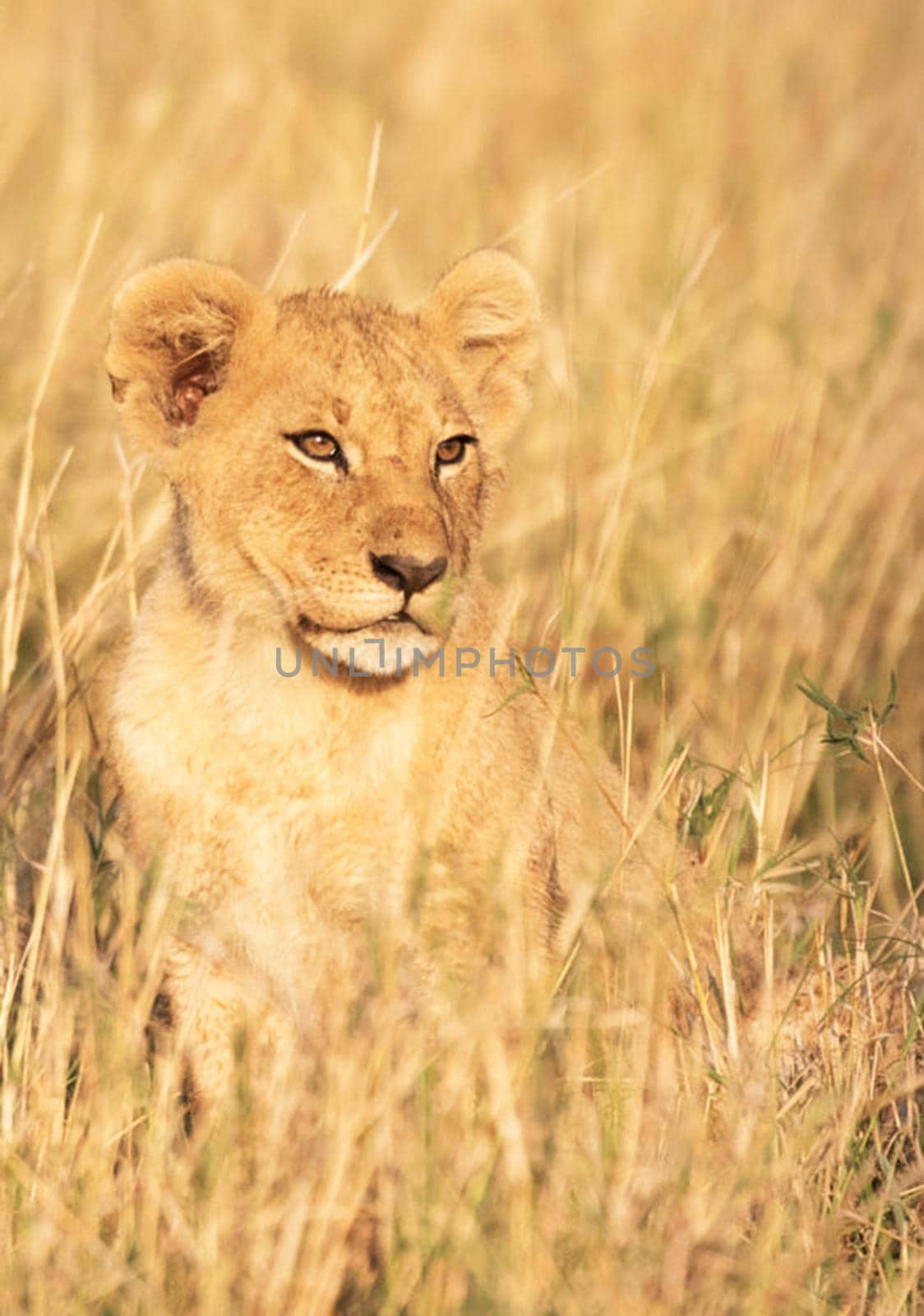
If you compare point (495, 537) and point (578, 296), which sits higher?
point (578, 296)

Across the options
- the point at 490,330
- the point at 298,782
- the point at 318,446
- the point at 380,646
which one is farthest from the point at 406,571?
the point at 490,330

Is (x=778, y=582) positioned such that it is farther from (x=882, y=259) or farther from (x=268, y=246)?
(x=268, y=246)

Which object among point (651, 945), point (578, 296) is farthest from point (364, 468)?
point (578, 296)

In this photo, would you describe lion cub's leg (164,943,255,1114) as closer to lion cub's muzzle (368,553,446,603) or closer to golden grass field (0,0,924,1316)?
golden grass field (0,0,924,1316)

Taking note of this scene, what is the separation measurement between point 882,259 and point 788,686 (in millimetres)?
2598

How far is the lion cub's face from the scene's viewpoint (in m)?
3.77

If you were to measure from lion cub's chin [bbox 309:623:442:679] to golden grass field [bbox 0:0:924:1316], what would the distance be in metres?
0.36

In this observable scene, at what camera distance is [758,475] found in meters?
6.71

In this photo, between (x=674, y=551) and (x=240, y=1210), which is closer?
(x=240, y=1210)

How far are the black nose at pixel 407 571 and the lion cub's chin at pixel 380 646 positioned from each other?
0.29 feet

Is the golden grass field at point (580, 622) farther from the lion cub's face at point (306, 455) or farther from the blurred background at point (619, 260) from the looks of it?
the lion cub's face at point (306, 455)

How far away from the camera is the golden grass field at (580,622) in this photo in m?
3.12

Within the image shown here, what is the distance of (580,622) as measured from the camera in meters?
4.20

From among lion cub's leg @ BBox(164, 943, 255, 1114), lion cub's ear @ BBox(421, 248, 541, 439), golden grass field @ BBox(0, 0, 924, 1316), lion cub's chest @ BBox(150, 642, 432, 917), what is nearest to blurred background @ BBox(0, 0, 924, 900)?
golden grass field @ BBox(0, 0, 924, 1316)
